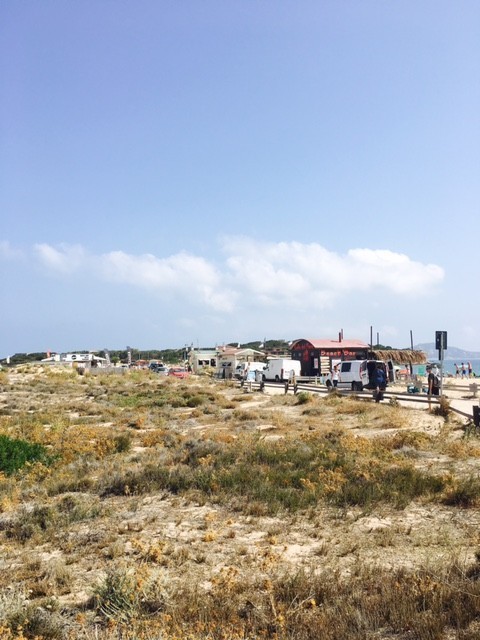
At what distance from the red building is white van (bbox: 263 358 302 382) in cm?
508

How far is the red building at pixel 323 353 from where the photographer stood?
182ft

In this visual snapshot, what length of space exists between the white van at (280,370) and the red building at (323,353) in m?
5.08

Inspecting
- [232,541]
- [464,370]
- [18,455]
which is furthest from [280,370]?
[232,541]

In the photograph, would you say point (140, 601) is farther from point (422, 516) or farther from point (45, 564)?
point (422, 516)

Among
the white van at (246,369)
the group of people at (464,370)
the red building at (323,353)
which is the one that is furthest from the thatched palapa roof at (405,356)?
→ the white van at (246,369)

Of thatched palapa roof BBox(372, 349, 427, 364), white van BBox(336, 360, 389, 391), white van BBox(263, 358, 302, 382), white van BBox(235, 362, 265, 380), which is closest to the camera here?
white van BBox(336, 360, 389, 391)

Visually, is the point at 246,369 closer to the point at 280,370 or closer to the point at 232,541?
the point at 280,370

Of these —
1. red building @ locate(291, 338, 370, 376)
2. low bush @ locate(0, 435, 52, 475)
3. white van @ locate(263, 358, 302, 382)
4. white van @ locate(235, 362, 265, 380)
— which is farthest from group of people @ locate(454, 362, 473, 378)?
low bush @ locate(0, 435, 52, 475)

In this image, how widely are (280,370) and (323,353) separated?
322 inches

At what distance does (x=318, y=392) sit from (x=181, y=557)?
92.3ft

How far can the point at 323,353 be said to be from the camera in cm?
5566

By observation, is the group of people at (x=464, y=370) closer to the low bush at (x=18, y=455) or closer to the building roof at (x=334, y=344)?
the building roof at (x=334, y=344)

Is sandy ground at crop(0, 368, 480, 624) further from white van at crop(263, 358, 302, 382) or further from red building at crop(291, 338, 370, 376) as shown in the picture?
red building at crop(291, 338, 370, 376)

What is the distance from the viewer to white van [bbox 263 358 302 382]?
49.1 m
